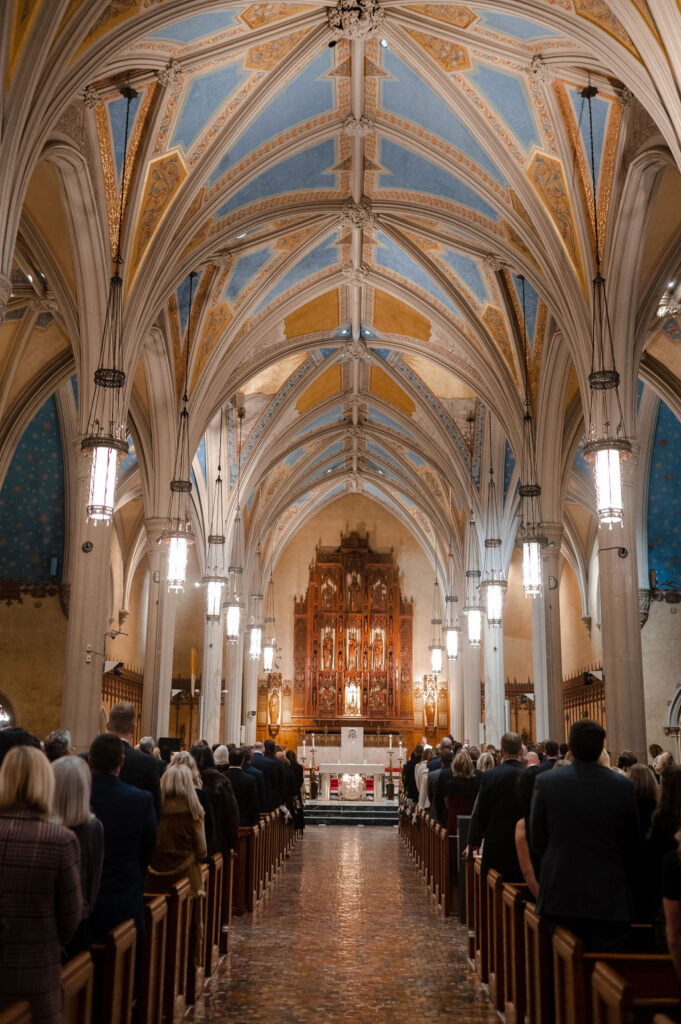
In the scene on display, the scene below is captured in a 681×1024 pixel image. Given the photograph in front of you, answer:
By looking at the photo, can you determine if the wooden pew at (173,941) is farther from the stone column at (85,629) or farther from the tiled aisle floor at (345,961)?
the stone column at (85,629)

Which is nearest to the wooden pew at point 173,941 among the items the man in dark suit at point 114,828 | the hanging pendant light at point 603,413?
the man in dark suit at point 114,828

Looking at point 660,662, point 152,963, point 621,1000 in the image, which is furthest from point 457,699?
point 621,1000

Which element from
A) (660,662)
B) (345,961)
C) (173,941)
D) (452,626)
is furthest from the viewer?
(452,626)

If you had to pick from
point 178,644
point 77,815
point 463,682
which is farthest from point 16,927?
point 178,644

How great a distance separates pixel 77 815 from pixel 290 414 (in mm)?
21688

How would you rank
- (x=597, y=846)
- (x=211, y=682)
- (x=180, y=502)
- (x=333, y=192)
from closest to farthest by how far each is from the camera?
1. (x=597, y=846)
2. (x=333, y=192)
3. (x=180, y=502)
4. (x=211, y=682)

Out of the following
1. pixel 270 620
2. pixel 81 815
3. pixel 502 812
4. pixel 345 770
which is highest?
pixel 270 620

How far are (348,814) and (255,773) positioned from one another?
497 inches

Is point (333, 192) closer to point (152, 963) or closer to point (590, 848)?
point (152, 963)

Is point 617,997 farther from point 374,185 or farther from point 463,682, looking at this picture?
point 463,682

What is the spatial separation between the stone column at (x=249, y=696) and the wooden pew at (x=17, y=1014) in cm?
2615

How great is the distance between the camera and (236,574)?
2602 cm

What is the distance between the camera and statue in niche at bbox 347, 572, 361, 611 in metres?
33.4

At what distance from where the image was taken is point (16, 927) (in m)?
2.90
